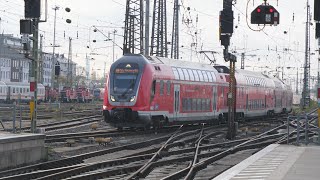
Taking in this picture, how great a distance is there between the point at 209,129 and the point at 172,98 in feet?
13.4

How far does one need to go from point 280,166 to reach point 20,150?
6555mm

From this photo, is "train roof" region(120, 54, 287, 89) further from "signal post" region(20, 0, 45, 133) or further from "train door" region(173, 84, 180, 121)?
"signal post" region(20, 0, 45, 133)

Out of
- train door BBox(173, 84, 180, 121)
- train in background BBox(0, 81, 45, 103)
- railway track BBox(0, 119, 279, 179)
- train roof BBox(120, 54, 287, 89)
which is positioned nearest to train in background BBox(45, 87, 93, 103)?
train in background BBox(0, 81, 45, 103)

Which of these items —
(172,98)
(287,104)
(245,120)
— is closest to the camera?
(172,98)

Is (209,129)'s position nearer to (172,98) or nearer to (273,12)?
(172,98)

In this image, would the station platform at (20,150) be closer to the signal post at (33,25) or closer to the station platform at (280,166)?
the signal post at (33,25)

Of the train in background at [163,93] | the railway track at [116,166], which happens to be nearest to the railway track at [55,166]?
the railway track at [116,166]

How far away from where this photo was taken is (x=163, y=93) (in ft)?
92.4

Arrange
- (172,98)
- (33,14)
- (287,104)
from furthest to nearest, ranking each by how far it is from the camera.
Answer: (287,104)
(172,98)
(33,14)

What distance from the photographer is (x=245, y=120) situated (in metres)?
44.9

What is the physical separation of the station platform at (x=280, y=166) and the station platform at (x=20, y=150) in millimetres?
5383

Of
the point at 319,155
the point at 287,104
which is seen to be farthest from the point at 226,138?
the point at 287,104

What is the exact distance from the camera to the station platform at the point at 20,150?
1423 centimetres

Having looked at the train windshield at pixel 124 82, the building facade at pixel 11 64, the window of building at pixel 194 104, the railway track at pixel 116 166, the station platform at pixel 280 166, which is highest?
the building facade at pixel 11 64
